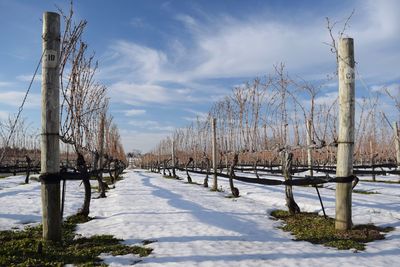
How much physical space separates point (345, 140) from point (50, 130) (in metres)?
4.26

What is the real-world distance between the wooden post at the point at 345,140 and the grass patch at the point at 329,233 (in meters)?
0.24

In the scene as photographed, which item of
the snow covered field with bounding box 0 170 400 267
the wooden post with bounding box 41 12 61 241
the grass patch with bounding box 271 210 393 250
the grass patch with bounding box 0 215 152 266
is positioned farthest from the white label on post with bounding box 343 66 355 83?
the wooden post with bounding box 41 12 61 241

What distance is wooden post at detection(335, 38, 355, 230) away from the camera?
5.21m

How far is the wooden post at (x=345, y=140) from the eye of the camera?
5215 mm

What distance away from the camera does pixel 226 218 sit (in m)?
6.44

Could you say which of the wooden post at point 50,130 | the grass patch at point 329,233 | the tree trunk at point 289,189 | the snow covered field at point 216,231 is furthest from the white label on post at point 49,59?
the tree trunk at point 289,189

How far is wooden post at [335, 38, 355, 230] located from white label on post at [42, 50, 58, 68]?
424 centimetres

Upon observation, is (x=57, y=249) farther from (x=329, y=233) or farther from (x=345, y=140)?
(x=345, y=140)

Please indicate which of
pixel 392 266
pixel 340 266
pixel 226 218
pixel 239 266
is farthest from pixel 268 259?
pixel 226 218

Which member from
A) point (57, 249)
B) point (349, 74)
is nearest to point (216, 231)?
point (57, 249)

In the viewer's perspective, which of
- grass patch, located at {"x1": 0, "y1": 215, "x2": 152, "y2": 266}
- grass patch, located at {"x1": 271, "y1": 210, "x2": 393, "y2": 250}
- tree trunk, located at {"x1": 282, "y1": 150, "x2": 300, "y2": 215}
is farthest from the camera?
tree trunk, located at {"x1": 282, "y1": 150, "x2": 300, "y2": 215}

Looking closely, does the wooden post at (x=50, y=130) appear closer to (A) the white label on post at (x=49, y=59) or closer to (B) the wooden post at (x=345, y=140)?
(A) the white label on post at (x=49, y=59)

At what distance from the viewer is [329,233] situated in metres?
5.14

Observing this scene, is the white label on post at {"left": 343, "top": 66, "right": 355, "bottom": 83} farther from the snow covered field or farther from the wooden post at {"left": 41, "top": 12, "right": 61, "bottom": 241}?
the wooden post at {"left": 41, "top": 12, "right": 61, "bottom": 241}
